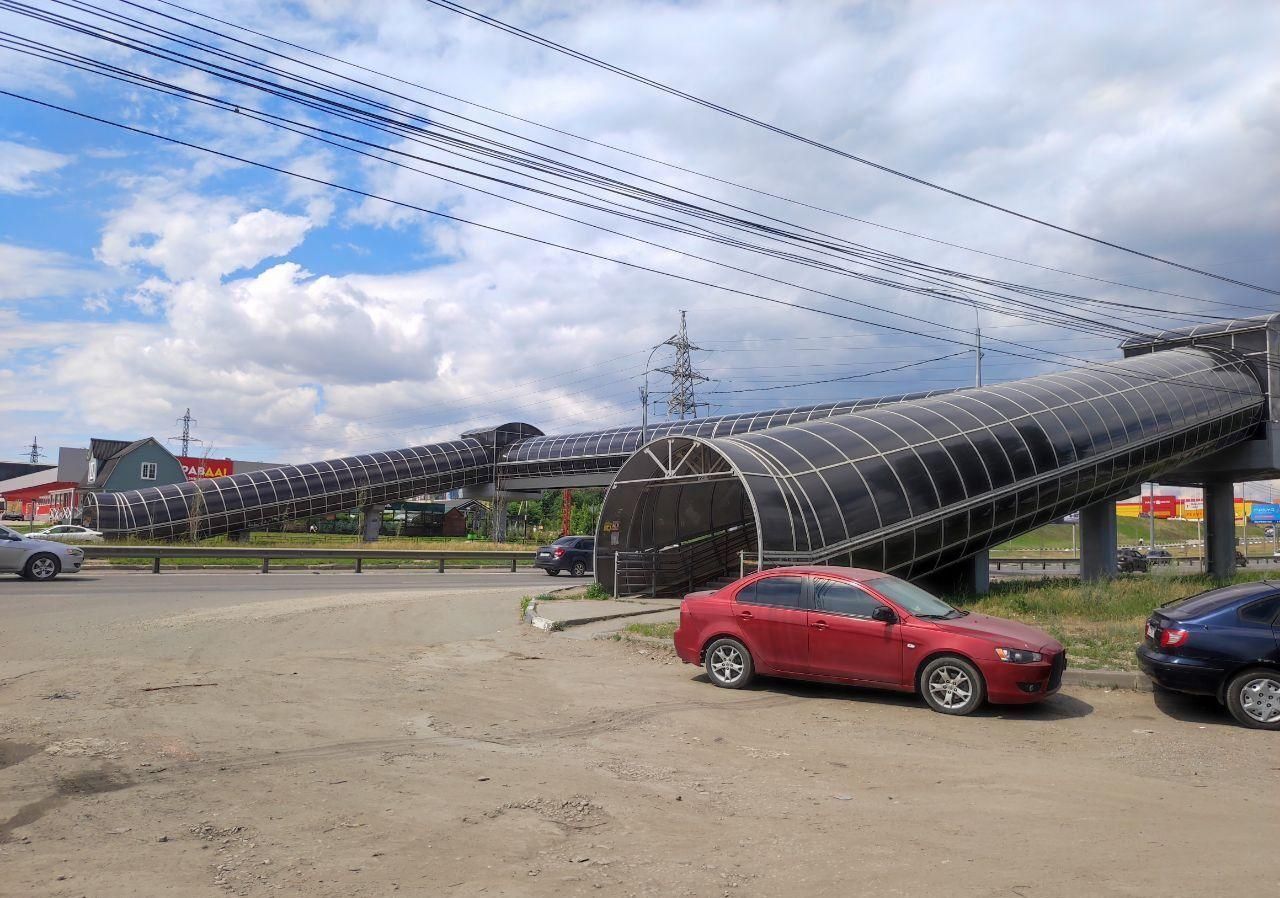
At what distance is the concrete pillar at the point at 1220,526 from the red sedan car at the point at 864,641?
3139 cm

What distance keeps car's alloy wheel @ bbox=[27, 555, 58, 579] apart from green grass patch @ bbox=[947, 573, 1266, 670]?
22886 millimetres

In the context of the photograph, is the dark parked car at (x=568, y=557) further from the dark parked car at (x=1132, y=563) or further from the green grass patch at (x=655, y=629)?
the dark parked car at (x=1132, y=563)

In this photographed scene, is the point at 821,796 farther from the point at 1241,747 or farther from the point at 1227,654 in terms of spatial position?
the point at 1227,654

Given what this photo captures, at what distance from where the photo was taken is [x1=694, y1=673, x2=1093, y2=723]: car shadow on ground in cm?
945

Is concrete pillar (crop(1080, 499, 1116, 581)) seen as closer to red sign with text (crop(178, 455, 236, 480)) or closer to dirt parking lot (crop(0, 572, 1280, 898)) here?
dirt parking lot (crop(0, 572, 1280, 898))

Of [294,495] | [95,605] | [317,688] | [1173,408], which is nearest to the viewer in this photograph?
[317,688]

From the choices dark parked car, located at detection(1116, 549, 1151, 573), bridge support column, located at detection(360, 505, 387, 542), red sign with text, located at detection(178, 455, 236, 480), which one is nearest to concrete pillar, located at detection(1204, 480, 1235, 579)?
dark parked car, located at detection(1116, 549, 1151, 573)

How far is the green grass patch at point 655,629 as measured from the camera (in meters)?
14.7

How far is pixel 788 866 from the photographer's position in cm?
501

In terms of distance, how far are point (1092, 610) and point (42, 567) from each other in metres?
25.3

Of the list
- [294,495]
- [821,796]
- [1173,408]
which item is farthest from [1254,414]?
[294,495]

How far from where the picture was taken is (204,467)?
259ft

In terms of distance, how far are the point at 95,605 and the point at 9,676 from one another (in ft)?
29.6

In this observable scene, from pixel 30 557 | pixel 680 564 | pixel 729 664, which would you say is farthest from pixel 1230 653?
pixel 30 557
